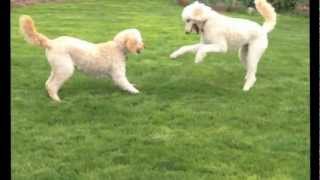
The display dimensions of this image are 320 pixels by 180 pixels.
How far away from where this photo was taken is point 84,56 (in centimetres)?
477

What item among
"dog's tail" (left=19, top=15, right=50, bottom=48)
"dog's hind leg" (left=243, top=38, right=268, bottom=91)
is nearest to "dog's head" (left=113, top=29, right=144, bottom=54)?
"dog's tail" (left=19, top=15, right=50, bottom=48)

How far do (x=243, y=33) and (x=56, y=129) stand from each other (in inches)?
65.9

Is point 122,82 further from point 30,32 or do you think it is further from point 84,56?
point 30,32

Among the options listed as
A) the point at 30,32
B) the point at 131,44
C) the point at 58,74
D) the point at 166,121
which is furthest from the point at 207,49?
the point at 30,32

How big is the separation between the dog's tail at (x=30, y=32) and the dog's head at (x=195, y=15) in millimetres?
1014

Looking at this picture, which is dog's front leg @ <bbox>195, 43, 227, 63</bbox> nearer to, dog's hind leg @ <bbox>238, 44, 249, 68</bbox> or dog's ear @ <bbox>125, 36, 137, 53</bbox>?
dog's hind leg @ <bbox>238, 44, 249, 68</bbox>

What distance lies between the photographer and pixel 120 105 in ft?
15.4

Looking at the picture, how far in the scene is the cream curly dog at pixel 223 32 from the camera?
4.96 m

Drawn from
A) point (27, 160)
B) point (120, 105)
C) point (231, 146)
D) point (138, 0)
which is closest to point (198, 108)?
point (120, 105)

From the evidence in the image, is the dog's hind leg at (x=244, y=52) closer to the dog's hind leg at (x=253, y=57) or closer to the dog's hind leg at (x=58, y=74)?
the dog's hind leg at (x=253, y=57)

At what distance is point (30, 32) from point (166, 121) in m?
1.07

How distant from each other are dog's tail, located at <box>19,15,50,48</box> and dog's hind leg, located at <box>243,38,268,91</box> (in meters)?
1.53

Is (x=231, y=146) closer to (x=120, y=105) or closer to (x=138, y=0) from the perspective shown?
(x=120, y=105)

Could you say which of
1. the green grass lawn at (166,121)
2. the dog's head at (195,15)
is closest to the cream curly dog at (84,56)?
the green grass lawn at (166,121)
